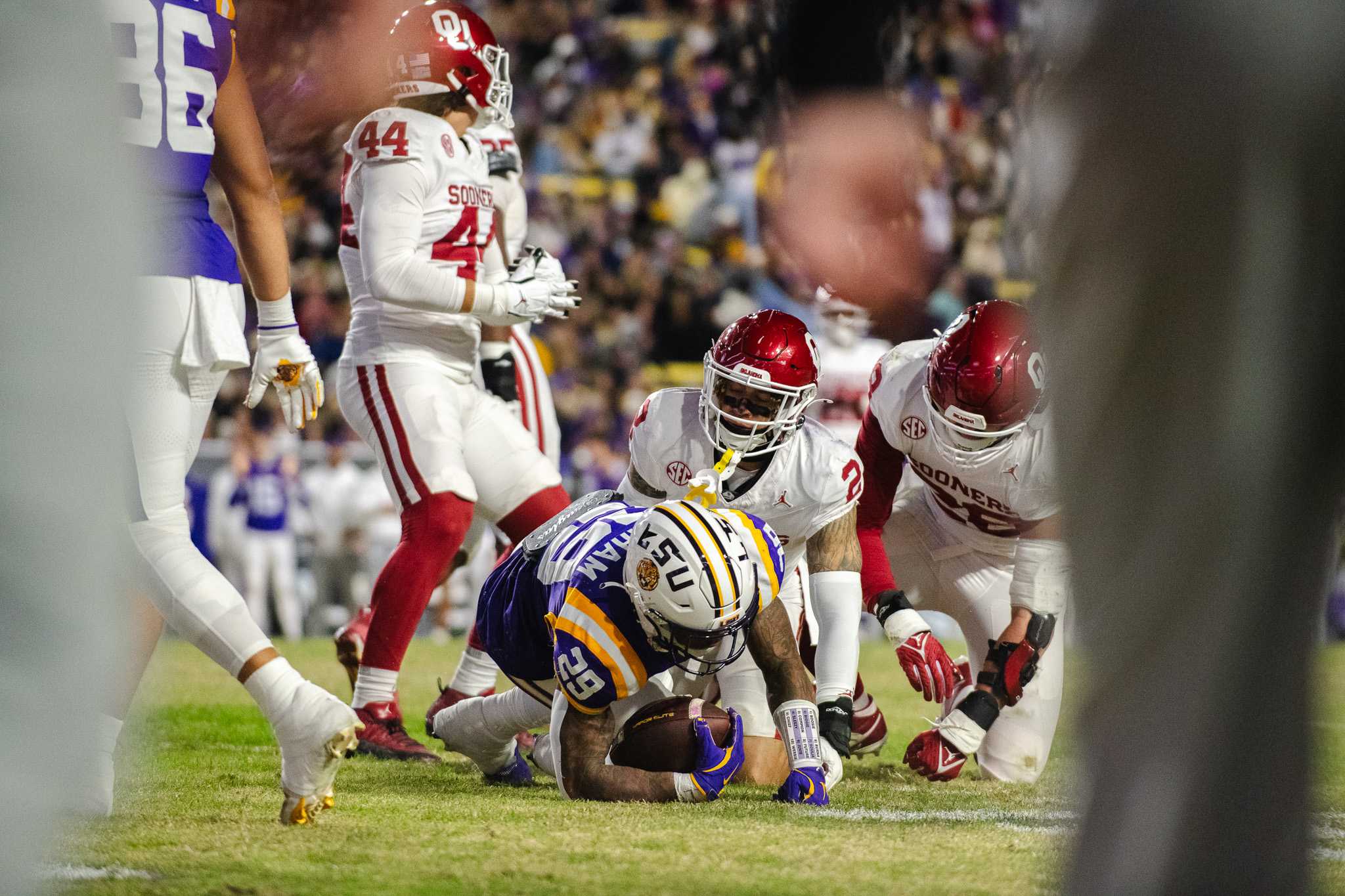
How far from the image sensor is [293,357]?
3.53 m

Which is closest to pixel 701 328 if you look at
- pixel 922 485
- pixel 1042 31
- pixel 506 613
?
pixel 922 485

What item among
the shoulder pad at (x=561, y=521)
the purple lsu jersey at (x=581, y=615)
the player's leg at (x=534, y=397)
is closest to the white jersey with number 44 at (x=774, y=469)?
the shoulder pad at (x=561, y=521)

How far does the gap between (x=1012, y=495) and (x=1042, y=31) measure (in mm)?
3534

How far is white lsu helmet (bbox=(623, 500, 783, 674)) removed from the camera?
3.34 m

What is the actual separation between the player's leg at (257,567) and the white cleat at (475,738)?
781 centimetres

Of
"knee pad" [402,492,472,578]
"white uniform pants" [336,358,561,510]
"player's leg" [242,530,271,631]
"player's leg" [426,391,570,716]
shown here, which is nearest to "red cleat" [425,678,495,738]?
"player's leg" [426,391,570,716]

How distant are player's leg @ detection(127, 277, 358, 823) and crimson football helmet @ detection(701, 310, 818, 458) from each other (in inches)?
59.2

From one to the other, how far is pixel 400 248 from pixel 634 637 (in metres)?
1.81

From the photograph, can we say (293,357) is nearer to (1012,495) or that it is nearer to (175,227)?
(175,227)

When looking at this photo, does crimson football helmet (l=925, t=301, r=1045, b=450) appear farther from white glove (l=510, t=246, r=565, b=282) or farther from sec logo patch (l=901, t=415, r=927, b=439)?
white glove (l=510, t=246, r=565, b=282)

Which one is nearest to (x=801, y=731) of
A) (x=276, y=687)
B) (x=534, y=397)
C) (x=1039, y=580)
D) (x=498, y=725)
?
(x=498, y=725)

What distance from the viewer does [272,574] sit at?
1170 cm

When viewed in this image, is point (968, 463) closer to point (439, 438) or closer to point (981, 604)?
point (981, 604)

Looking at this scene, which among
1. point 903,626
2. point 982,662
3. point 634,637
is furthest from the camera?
point 982,662
